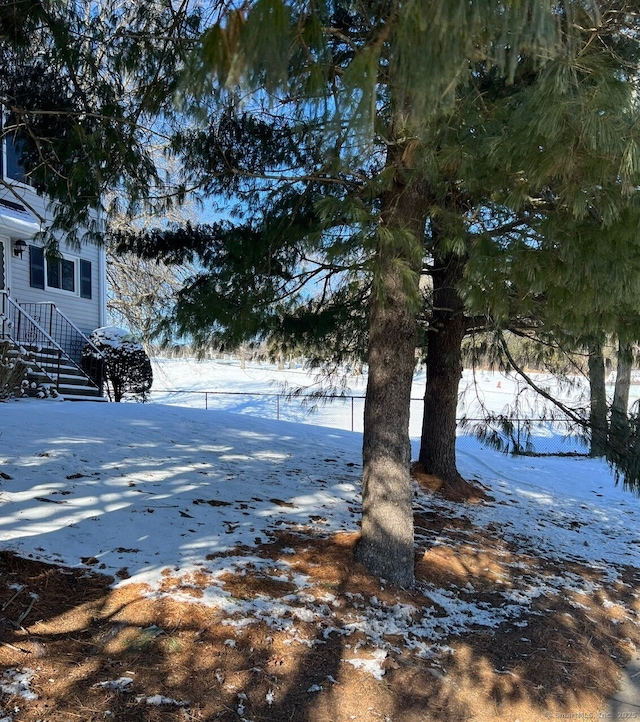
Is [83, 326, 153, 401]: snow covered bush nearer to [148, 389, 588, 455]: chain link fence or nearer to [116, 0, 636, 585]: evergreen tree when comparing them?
[148, 389, 588, 455]: chain link fence

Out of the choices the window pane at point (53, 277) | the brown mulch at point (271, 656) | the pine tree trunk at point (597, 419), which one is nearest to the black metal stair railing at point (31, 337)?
the window pane at point (53, 277)

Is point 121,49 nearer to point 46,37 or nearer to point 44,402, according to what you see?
point 46,37

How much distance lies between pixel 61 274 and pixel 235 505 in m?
10.8

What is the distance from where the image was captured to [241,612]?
131 inches

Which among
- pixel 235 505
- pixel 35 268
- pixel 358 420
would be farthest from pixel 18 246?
pixel 358 420

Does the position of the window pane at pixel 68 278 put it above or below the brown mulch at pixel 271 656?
above

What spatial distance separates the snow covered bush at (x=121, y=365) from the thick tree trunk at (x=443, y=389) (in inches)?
331

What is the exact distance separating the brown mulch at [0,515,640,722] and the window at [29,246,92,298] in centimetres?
Answer: 1092

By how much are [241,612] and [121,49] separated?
501cm

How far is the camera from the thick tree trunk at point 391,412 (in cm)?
414

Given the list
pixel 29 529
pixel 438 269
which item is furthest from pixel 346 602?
pixel 438 269

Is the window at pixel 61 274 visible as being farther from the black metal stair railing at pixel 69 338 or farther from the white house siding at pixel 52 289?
the black metal stair railing at pixel 69 338

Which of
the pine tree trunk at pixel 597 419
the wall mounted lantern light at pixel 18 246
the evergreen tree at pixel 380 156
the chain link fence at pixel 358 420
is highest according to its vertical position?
the wall mounted lantern light at pixel 18 246

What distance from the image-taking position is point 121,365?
44.3 feet
